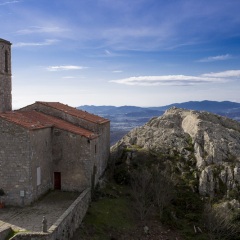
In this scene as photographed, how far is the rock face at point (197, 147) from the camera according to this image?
111ft

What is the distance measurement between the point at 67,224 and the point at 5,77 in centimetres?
1386

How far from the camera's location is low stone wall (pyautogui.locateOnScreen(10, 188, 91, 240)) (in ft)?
58.9

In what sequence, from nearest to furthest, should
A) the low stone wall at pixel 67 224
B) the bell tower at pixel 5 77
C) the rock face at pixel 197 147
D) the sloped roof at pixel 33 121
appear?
the low stone wall at pixel 67 224
the sloped roof at pixel 33 121
the bell tower at pixel 5 77
the rock face at pixel 197 147

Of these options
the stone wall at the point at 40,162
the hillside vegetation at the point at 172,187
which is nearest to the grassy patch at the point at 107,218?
the hillside vegetation at the point at 172,187

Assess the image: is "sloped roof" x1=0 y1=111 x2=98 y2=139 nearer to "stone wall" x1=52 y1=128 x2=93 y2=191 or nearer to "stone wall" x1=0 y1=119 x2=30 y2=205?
"stone wall" x1=0 y1=119 x2=30 y2=205

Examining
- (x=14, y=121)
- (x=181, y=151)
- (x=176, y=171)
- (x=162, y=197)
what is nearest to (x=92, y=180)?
(x=162, y=197)

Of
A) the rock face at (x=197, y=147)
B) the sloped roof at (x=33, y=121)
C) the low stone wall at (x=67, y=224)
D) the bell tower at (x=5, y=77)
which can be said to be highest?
the bell tower at (x=5, y=77)

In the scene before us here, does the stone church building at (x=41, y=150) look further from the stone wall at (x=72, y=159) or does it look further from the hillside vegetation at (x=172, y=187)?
the hillside vegetation at (x=172, y=187)

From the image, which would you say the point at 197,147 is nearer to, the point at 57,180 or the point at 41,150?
the point at 57,180

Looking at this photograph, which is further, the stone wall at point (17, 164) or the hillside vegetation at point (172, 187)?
the hillside vegetation at point (172, 187)

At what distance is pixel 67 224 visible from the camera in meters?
20.7

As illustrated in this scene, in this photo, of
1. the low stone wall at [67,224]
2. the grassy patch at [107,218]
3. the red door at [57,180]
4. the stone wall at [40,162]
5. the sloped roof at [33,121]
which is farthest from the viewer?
the red door at [57,180]

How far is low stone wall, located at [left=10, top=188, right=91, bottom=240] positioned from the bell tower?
9600 millimetres

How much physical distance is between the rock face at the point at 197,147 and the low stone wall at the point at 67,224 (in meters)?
13.1
